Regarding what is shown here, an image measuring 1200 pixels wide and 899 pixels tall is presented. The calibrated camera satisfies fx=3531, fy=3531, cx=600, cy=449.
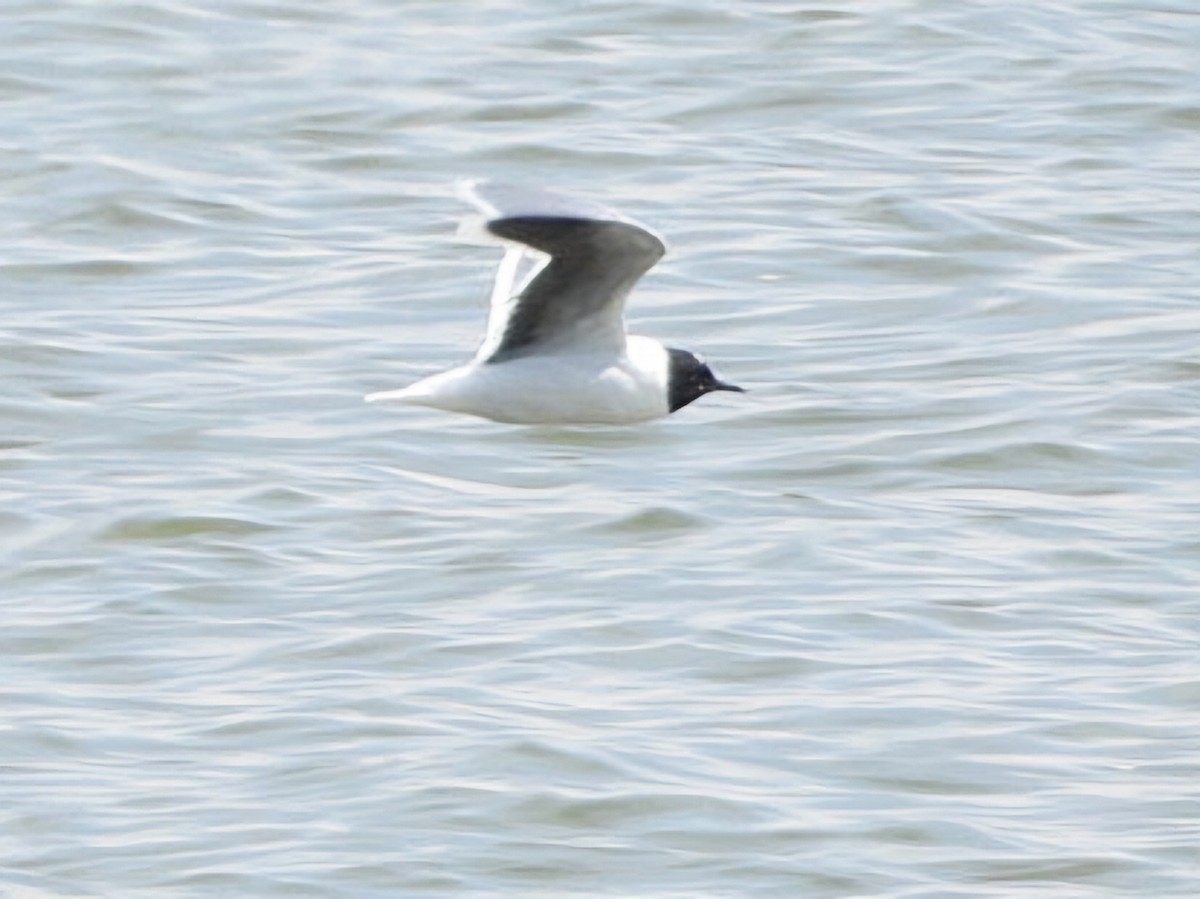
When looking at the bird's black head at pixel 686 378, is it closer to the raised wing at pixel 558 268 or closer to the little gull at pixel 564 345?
the little gull at pixel 564 345

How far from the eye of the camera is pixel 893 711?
9.62 m

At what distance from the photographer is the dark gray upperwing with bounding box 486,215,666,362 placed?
8.54 m

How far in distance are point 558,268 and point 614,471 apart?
2.80 metres

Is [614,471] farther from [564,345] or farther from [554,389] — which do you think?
[554,389]

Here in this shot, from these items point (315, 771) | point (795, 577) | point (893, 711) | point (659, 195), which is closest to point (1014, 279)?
point (659, 195)

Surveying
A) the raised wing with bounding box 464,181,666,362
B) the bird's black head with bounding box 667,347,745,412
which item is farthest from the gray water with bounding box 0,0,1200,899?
the raised wing with bounding box 464,181,666,362

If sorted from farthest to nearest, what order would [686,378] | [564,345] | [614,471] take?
[614,471] < [686,378] < [564,345]

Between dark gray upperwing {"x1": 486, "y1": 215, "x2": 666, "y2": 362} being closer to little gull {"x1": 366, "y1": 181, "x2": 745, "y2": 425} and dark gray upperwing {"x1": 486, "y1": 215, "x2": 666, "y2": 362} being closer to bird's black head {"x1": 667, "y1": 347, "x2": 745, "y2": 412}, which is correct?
little gull {"x1": 366, "y1": 181, "x2": 745, "y2": 425}

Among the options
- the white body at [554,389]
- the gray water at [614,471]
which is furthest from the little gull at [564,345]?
the gray water at [614,471]

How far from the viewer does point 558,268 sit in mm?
8992

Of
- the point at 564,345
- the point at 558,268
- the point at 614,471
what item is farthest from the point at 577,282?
the point at 614,471

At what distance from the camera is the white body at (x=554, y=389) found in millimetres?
8883

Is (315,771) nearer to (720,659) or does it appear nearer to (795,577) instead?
(720,659)

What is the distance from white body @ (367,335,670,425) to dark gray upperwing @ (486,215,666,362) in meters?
0.06
